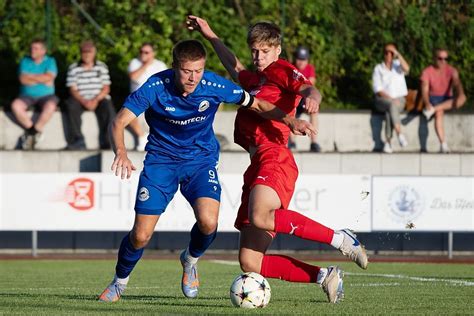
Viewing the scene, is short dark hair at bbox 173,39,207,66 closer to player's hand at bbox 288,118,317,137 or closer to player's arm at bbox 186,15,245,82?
player's hand at bbox 288,118,317,137

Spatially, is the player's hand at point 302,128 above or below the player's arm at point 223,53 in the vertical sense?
below

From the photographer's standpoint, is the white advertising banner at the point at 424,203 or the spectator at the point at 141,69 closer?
the white advertising banner at the point at 424,203

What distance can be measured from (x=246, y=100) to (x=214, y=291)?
2.20 m

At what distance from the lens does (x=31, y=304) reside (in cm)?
845

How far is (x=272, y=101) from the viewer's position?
8.88m

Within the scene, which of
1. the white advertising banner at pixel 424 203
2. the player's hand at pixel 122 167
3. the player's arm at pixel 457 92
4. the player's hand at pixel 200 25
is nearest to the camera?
the player's hand at pixel 122 167

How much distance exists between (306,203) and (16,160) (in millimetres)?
4599

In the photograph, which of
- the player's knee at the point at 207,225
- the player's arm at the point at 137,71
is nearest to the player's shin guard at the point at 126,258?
the player's knee at the point at 207,225

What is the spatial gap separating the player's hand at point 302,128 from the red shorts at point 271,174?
1.19 ft

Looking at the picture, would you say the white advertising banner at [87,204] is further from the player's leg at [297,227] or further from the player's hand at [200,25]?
the player's leg at [297,227]

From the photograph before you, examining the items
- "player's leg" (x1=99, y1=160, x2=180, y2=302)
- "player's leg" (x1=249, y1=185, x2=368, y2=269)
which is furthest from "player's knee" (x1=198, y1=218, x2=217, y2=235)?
"player's leg" (x1=249, y1=185, x2=368, y2=269)

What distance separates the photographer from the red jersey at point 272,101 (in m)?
8.74

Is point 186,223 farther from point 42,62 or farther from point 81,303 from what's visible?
point 81,303

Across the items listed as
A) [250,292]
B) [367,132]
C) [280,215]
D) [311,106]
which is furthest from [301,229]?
[367,132]
